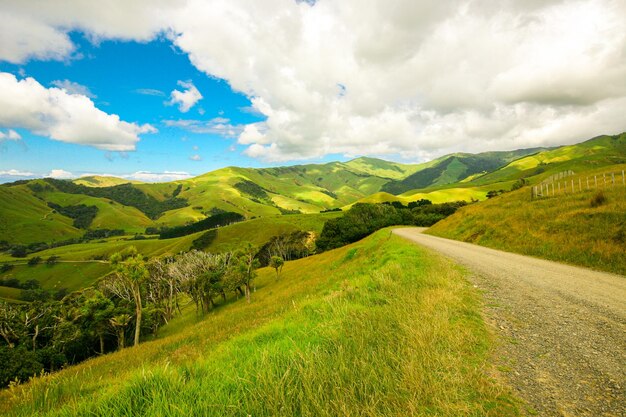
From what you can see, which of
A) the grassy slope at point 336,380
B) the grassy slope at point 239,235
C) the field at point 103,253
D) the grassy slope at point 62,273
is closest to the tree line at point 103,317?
the grassy slope at point 336,380

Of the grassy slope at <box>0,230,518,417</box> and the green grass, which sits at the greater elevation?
the grassy slope at <box>0,230,518,417</box>

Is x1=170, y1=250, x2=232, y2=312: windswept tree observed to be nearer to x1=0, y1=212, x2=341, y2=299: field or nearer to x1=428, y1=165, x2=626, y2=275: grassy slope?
x1=428, y1=165, x2=626, y2=275: grassy slope

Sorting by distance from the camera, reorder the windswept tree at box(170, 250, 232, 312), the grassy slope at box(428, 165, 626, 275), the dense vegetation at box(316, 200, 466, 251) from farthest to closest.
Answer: the dense vegetation at box(316, 200, 466, 251) → the windswept tree at box(170, 250, 232, 312) → the grassy slope at box(428, 165, 626, 275)

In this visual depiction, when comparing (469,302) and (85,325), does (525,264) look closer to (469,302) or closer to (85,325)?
(469,302)

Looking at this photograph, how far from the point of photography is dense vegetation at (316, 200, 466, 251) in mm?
87750

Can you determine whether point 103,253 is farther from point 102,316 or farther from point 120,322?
point 120,322

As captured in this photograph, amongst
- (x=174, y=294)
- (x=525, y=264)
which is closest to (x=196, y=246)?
(x=174, y=294)

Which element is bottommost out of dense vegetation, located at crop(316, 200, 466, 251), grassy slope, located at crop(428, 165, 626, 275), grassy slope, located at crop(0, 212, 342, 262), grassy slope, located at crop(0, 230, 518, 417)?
grassy slope, located at crop(0, 212, 342, 262)

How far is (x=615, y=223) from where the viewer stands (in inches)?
629

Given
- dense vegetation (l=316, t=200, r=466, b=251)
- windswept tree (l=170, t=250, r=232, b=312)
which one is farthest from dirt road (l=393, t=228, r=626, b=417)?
dense vegetation (l=316, t=200, r=466, b=251)

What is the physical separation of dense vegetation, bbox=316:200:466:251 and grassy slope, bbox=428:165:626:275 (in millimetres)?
58166

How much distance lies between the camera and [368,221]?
94688 mm

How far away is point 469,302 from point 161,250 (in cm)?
20607

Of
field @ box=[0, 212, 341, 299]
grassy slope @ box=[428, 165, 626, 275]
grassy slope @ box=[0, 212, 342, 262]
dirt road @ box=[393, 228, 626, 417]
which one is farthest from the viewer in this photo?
grassy slope @ box=[0, 212, 342, 262]
